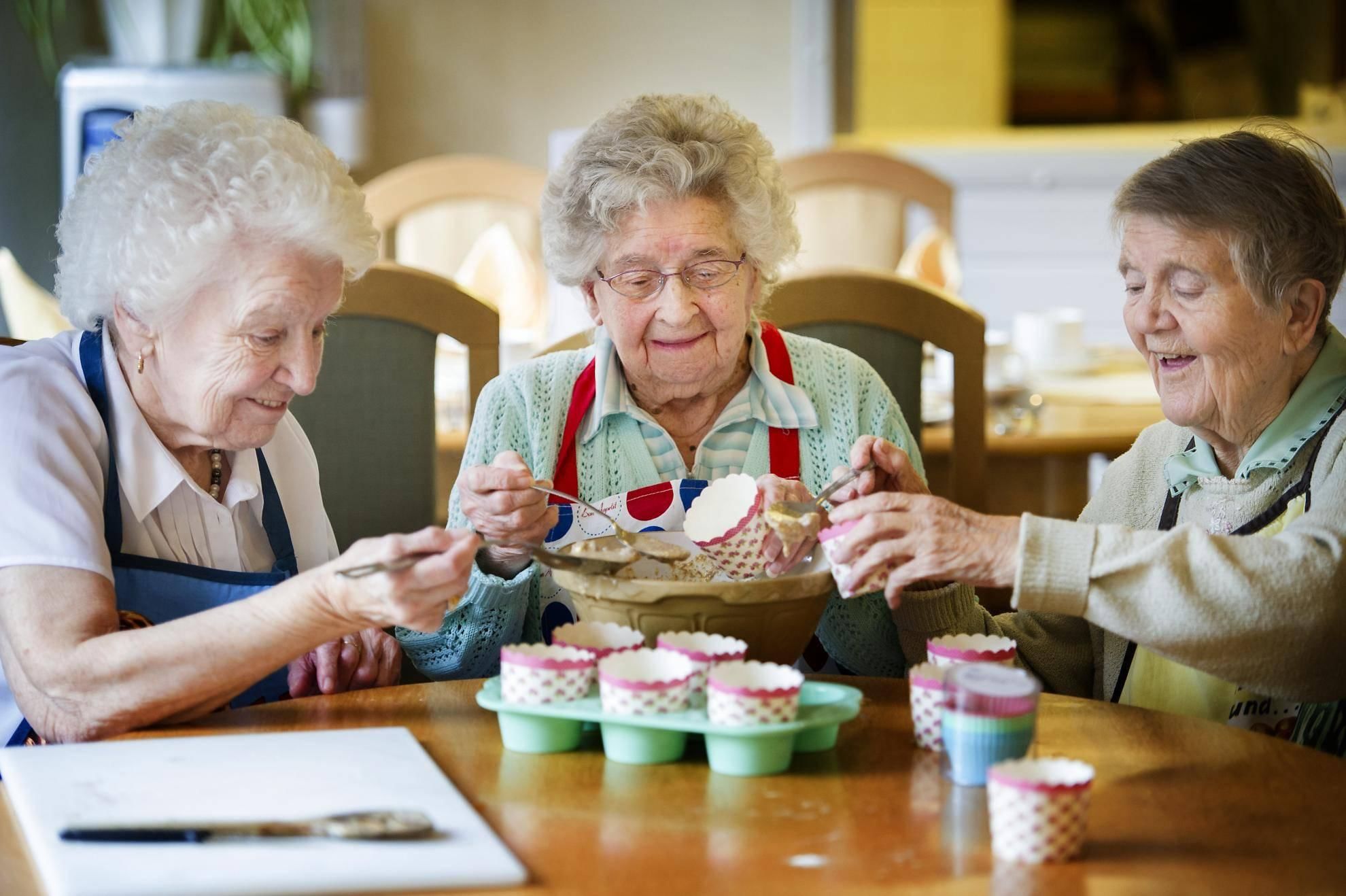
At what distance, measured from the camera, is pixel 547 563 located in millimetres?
1500

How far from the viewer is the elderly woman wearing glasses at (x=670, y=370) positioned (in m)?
1.87

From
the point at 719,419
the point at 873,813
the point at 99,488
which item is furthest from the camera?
the point at 719,419

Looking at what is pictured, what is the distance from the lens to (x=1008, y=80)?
21.0 ft

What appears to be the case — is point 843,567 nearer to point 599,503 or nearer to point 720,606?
point 720,606

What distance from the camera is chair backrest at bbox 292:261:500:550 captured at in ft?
8.08

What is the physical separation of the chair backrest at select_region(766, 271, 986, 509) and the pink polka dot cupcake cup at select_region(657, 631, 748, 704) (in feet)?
3.69

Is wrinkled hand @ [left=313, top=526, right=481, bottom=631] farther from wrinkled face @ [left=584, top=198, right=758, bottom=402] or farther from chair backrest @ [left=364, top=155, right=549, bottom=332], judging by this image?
chair backrest @ [left=364, top=155, right=549, bottom=332]

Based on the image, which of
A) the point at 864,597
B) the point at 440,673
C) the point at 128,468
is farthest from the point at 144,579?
the point at 864,597

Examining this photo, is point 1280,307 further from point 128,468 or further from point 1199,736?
point 128,468

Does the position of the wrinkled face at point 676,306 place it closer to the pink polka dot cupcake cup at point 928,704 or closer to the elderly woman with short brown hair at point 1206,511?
the elderly woman with short brown hair at point 1206,511

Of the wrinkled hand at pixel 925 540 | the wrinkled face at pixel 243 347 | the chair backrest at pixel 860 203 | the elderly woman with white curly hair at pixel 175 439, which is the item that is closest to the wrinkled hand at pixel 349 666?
the elderly woman with white curly hair at pixel 175 439

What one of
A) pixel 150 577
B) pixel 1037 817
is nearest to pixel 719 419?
pixel 150 577

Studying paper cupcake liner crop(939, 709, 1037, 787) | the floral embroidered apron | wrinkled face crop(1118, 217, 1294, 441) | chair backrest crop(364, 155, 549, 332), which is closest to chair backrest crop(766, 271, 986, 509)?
wrinkled face crop(1118, 217, 1294, 441)

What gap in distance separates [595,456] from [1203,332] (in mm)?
768
